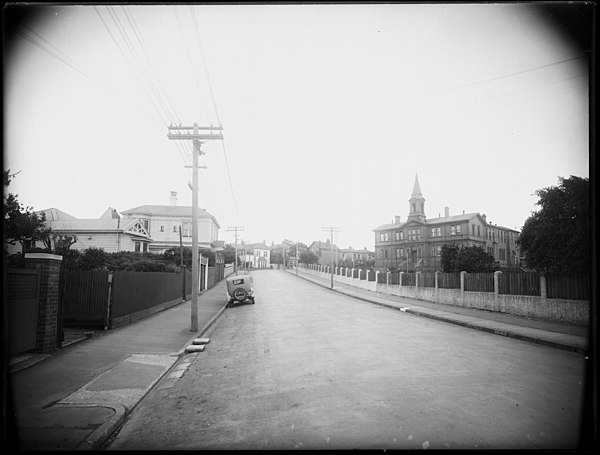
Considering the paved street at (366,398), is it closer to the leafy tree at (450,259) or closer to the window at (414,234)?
the leafy tree at (450,259)

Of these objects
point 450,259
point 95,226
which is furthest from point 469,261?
point 95,226

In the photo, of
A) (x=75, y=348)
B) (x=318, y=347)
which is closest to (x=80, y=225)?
(x=75, y=348)

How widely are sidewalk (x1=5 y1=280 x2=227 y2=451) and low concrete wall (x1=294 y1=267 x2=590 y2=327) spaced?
8.30 m

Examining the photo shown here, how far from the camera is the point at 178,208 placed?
179 feet

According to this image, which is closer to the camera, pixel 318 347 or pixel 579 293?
pixel 318 347

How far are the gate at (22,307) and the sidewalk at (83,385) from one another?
326mm

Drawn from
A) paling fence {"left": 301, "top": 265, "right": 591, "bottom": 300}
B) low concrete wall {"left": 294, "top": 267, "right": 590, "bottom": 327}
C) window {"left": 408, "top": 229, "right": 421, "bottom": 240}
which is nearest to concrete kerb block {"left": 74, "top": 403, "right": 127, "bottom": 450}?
→ low concrete wall {"left": 294, "top": 267, "right": 590, "bottom": 327}

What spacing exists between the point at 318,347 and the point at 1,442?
705cm

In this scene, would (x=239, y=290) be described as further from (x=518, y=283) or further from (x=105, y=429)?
(x=105, y=429)

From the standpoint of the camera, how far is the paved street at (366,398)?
13.5ft

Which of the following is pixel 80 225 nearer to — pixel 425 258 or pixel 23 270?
pixel 23 270

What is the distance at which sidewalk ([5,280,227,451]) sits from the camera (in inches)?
168

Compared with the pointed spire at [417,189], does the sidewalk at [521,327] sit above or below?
below

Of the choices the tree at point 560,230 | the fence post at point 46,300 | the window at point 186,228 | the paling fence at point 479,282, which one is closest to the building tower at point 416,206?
the window at point 186,228
